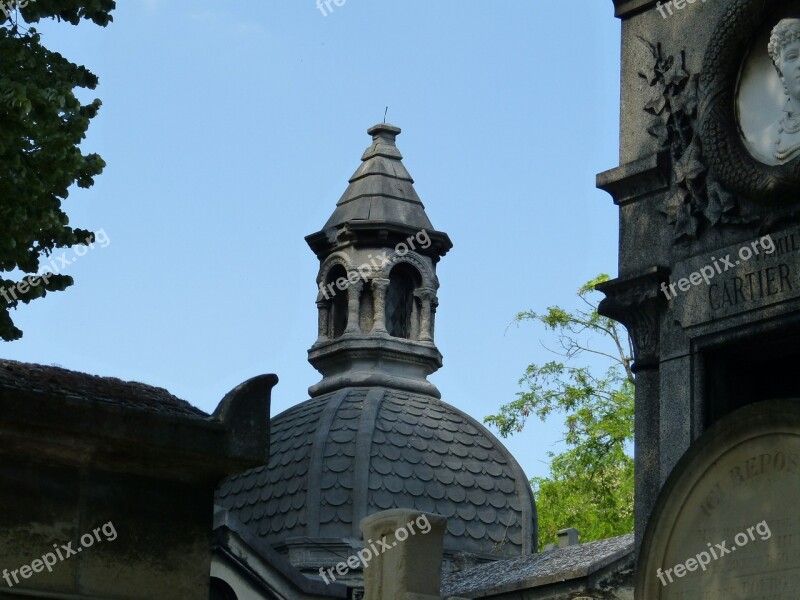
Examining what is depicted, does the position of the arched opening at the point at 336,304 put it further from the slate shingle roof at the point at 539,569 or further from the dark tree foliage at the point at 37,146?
the dark tree foliage at the point at 37,146

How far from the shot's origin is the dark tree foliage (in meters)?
12.3

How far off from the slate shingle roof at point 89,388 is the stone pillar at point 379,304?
103 ft

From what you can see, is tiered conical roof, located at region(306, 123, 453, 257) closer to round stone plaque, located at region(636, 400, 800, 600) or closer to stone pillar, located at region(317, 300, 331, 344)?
stone pillar, located at region(317, 300, 331, 344)

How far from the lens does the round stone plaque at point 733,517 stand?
8031 mm

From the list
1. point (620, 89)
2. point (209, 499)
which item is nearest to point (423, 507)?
point (620, 89)

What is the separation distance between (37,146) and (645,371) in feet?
18.6

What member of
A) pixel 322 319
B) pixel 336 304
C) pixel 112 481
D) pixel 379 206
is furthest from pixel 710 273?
pixel 322 319

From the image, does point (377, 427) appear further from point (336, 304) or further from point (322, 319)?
point (322, 319)

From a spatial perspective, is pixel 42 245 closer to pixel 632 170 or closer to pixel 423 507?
pixel 632 170

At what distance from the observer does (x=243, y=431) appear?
7.09 m

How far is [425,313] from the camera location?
40.1m

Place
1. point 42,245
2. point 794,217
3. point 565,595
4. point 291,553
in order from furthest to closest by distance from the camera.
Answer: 1. point 291,553
2. point 565,595
3. point 42,245
4. point 794,217

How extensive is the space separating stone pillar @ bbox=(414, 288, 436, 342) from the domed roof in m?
2.10

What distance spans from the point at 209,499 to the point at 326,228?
33360 mm
